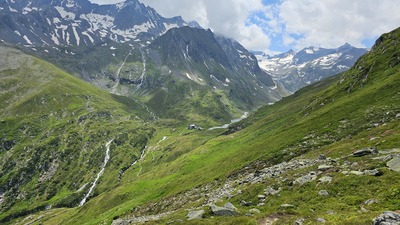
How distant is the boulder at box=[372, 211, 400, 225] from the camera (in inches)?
734

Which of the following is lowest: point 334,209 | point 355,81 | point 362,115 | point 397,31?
point 334,209

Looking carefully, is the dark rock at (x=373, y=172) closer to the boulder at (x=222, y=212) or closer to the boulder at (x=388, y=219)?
the boulder at (x=388, y=219)

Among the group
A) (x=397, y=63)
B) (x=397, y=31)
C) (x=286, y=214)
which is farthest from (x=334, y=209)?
(x=397, y=31)

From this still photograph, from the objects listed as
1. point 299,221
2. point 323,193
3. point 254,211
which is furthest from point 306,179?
point 299,221

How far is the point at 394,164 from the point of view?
32.9 m

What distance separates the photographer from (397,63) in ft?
324

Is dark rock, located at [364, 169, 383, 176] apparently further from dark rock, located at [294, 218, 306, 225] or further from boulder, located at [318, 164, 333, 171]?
dark rock, located at [294, 218, 306, 225]

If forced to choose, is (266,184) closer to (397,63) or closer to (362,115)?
(362,115)

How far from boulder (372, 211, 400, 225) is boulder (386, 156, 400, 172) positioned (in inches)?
570

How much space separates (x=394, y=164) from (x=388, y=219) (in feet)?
55.1

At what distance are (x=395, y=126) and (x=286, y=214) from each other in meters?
36.0

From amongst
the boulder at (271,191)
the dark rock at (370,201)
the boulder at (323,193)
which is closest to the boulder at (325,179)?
the boulder at (323,193)

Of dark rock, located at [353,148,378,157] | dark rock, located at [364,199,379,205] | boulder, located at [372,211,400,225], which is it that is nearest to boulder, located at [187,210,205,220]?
dark rock, located at [364,199,379,205]

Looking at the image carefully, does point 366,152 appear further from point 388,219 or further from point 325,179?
point 388,219
